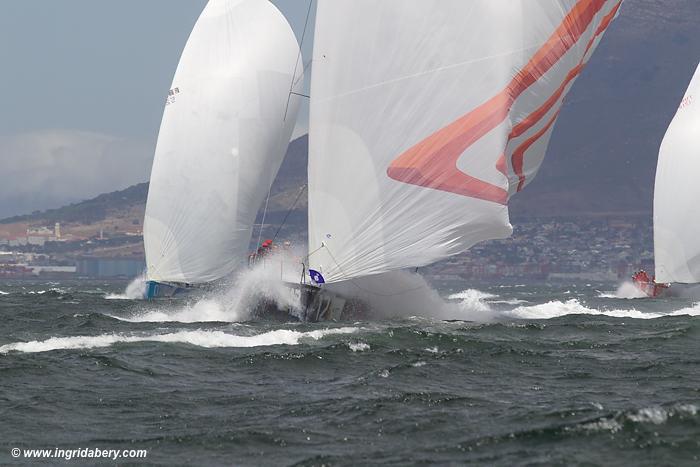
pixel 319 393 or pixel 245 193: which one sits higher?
pixel 245 193

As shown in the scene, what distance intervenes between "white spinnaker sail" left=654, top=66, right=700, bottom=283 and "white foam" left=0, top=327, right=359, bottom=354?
97.3 feet

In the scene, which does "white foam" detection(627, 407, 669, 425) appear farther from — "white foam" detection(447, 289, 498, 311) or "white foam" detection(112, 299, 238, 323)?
"white foam" detection(447, 289, 498, 311)

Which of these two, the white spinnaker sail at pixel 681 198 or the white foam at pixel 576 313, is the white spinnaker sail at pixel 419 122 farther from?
the white spinnaker sail at pixel 681 198

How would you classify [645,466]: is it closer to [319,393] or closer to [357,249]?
[319,393]

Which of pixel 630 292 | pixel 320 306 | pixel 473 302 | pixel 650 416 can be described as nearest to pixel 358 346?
pixel 320 306

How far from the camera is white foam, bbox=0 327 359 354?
23.6 m

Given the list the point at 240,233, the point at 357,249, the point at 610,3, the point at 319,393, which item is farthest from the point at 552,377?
the point at 240,233

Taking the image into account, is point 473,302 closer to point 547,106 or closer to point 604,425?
point 547,106

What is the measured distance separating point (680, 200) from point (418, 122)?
29.2m

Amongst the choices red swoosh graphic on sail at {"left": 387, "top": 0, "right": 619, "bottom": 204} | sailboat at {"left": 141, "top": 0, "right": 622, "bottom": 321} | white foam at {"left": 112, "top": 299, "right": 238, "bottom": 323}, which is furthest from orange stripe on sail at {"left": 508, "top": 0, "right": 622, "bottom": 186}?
white foam at {"left": 112, "top": 299, "right": 238, "bottom": 323}

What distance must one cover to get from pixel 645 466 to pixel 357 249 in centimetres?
1465

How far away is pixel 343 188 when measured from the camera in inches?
1050

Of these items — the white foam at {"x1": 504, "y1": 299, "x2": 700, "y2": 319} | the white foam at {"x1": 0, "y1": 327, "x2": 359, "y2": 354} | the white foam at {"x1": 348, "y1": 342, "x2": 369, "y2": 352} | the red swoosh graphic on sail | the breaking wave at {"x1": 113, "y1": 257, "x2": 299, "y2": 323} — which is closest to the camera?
the white foam at {"x1": 348, "y1": 342, "x2": 369, "y2": 352}

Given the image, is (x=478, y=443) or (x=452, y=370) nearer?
(x=478, y=443)
